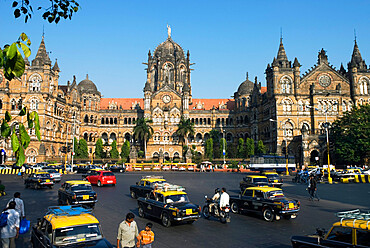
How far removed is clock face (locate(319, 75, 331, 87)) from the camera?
61594 millimetres

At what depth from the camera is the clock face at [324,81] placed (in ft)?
202

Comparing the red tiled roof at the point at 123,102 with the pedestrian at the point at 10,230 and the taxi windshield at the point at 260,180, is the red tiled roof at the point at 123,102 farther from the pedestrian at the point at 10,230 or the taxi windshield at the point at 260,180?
the pedestrian at the point at 10,230

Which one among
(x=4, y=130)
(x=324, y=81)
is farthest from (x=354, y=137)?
(x=4, y=130)

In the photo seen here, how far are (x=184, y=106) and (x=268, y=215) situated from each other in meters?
61.9

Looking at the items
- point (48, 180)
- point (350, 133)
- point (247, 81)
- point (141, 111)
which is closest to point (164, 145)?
point (141, 111)

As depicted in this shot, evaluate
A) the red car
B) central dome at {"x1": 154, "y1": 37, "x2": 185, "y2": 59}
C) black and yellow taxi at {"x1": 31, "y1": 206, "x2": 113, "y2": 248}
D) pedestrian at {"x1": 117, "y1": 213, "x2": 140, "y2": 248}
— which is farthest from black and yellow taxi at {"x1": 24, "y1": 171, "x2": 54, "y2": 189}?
central dome at {"x1": 154, "y1": 37, "x2": 185, "y2": 59}

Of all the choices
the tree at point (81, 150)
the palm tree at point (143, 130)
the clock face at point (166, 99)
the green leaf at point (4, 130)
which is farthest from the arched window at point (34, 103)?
the green leaf at point (4, 130)

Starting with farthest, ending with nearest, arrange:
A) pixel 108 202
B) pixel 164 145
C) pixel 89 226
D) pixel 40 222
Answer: pixel 164 145
pixel 108 202
pixel 40 222
pixel 89 226

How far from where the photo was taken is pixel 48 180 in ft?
84.1

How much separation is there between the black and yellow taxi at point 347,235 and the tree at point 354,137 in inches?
1733

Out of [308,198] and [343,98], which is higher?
[343,98]

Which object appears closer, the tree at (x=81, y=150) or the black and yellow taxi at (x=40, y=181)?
the black and yellow taxi at (x=40, y=181)

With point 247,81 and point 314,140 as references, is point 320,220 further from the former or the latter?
Answer: point 247,81

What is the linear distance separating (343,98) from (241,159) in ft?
81.8
